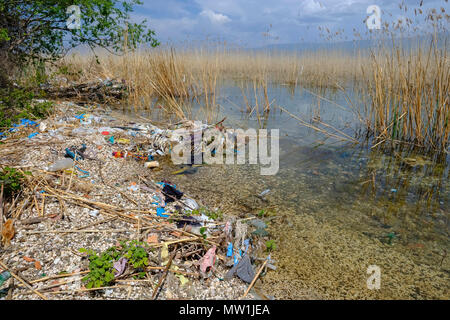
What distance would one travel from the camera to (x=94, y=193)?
2.16m

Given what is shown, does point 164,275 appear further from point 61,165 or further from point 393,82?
point 393,82

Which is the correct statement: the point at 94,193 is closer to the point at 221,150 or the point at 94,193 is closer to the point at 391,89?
the point at 221,150

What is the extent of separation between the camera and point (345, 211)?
232cm

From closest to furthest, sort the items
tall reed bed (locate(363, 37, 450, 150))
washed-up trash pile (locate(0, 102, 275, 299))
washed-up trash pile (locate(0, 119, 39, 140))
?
washed-up trash pile (locate(0, 102, 275, 299)) → washed-up trash pile (locate(0, 119, 39, 140)) → tall reed bed (locate(363, 37, 450, 150))

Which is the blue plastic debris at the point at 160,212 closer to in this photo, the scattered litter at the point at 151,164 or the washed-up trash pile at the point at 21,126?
the scattered litter at the point at 151,164

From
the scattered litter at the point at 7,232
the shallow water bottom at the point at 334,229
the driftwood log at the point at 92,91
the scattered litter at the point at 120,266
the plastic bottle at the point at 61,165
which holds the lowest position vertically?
the shallow water bottom at the point at 334,229

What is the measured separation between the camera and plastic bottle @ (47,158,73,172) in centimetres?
229

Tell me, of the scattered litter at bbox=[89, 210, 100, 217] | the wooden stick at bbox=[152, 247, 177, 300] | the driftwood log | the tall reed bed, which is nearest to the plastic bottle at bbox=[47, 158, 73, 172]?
the scattered litter at bbox=[89, 210, 100, 217]

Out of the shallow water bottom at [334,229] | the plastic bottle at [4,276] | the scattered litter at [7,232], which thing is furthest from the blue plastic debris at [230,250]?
the scattered litter at [7,232]

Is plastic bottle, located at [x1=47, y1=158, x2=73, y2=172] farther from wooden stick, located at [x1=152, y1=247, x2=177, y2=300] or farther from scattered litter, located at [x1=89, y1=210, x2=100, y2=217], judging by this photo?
wooden stick, located at [x1=152, y1=247, x2=177, y2=300]

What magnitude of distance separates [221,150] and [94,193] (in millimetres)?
1828

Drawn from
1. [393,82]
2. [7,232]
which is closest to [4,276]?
[7,232]

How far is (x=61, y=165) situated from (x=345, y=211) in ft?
8.48

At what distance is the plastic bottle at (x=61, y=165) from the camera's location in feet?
7.51
